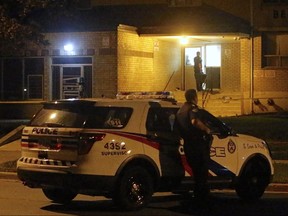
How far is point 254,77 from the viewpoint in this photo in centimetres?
2967

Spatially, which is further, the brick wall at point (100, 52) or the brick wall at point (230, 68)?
the brick wall at point (230, 68)

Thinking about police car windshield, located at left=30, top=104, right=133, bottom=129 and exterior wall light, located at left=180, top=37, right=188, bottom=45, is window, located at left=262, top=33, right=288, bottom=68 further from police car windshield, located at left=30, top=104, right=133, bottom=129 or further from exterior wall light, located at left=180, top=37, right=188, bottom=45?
police car windshield, located at left=30, top=104, right=133, bottom=129

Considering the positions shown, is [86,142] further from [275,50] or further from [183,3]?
[183,3]

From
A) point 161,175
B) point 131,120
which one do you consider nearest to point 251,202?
point 161,175

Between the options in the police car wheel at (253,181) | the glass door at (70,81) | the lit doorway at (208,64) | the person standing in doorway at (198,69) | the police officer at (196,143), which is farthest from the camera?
the lit doorway at (208,64)

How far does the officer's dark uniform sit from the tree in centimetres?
1191

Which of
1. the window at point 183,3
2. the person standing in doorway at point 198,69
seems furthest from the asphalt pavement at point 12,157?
the window at point 183,3

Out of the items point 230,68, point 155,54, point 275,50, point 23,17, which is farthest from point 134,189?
point 230,68

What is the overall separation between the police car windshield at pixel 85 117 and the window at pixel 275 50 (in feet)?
62.7

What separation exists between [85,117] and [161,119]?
139 cm

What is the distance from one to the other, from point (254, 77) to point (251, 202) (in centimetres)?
1748

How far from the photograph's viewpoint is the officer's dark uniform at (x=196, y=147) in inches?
452

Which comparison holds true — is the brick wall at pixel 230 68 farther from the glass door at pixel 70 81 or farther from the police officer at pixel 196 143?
the police officer at pixel 196 143

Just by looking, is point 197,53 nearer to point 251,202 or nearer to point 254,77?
point 254,77
